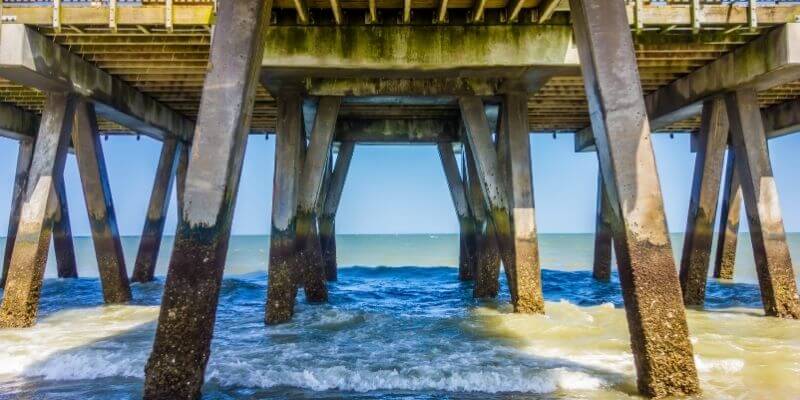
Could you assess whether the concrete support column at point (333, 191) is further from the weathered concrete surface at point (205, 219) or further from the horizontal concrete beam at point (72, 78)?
the weathered concrete surface at point (205, 219)

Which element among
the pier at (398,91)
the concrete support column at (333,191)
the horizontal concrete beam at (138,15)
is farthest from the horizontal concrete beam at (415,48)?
the concrete support column at (333,191)

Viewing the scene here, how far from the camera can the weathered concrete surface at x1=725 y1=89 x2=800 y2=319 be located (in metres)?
8.83

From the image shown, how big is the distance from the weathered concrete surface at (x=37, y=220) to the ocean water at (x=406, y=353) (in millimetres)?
483

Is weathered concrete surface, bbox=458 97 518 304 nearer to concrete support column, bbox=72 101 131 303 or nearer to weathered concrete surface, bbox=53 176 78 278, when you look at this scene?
concrete support column, bbox=72 101 131 303

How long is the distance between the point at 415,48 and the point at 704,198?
19.8 feet

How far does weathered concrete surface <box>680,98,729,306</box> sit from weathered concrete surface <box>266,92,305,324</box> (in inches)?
281

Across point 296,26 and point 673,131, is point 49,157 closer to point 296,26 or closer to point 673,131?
point 296,26

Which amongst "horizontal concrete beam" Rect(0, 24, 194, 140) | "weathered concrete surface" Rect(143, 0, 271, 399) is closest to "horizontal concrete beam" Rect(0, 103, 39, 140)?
"horizontal concrete beam" Rect(0, 24, 194, 140)

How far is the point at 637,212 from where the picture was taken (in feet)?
14.7

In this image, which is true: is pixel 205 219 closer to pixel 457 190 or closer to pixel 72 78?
pixel 72 78

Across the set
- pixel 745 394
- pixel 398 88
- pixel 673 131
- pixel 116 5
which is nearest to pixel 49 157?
pixel 116 5

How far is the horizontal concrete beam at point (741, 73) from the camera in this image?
8070 millimetres

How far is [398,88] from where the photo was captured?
9961 millimetres

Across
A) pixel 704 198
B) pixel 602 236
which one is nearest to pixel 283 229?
pixel 704 198
